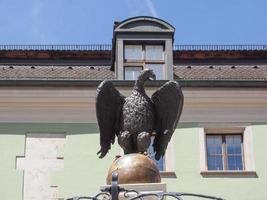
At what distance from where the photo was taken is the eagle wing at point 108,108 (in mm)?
7263

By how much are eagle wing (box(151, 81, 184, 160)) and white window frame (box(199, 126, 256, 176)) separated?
389 inches

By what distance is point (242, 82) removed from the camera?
17.6 metres

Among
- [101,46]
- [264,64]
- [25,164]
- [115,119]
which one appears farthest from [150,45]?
[115,119]

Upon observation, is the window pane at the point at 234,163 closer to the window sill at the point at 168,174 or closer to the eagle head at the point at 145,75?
the window sill at the point at 168,174

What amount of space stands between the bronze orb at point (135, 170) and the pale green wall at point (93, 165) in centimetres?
1032

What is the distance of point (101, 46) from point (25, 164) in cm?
468

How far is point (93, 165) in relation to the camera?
677 inches

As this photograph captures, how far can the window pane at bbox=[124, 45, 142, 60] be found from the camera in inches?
725

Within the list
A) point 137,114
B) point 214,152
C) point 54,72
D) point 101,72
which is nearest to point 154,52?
point 101,72

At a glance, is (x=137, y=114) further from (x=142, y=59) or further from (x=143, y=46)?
(x=143, y=46)

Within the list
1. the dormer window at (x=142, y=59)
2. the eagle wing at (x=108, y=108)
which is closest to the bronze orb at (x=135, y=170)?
the eagle wing at (x=108, y=108)

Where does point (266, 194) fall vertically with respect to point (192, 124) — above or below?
below

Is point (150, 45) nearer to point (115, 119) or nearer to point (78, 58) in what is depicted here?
point (78, 58)

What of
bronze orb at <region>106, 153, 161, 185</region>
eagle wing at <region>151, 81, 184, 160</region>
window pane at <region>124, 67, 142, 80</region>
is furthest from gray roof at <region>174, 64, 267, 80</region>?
bronze orb at <region>106, 153, 161, 185</region>
